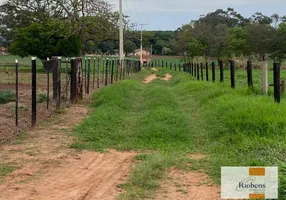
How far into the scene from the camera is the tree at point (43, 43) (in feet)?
126

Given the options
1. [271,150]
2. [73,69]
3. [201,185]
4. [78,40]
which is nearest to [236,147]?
[271,150]

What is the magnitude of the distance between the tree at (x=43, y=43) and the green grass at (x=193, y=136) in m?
25.8

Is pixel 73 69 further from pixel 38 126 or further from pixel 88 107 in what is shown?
pixel 38 126

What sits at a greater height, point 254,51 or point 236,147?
point 254,51

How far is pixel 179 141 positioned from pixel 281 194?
4.04 metres

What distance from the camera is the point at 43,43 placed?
39031 millimetres

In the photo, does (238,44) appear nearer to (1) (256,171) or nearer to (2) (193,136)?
(2) (193,136)

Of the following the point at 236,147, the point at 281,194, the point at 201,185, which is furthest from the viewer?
the point at 236,147

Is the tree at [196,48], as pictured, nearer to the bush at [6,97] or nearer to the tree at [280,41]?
the tree at [280,41]

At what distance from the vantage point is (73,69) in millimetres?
14883

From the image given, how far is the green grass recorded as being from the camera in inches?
258

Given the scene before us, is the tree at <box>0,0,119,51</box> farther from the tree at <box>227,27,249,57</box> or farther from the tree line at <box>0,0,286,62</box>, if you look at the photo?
the tree at <box>227,27,249,57</box>

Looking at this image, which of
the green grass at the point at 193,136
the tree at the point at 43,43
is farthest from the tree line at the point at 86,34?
the green grass at the point at 193,136

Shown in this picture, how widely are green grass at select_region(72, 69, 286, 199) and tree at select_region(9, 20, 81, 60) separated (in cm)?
2582
